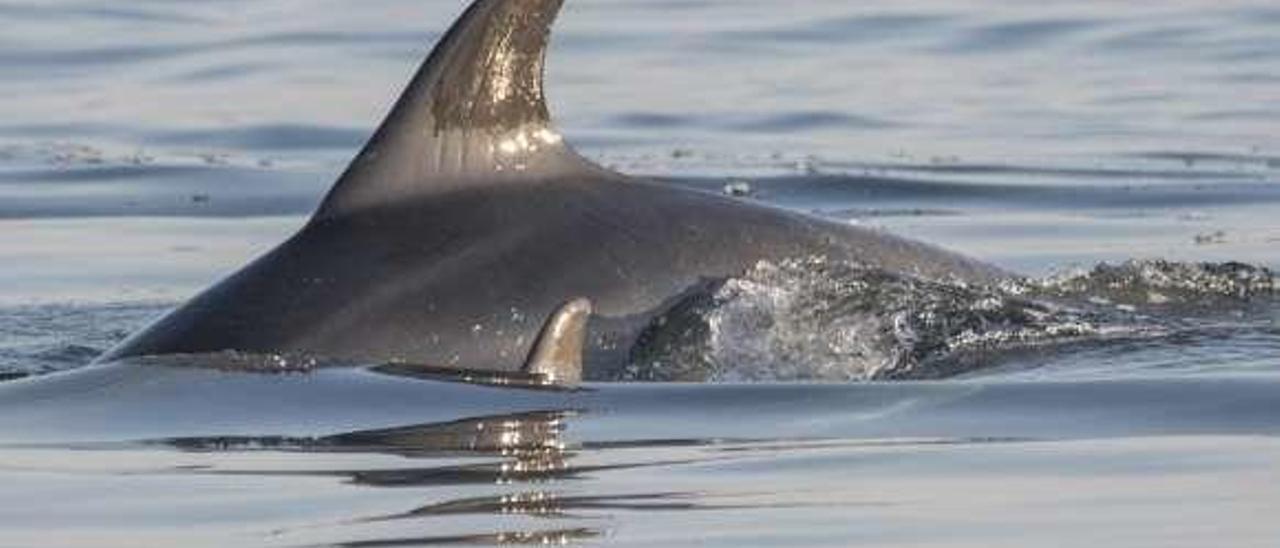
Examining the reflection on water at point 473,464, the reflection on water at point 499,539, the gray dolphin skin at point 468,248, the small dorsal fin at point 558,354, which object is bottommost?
the reflection on water at point 499,539

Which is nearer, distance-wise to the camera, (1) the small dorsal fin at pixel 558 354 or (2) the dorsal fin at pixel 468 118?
(1) the small dorsal fin at pixel 558 354

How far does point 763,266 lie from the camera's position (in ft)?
29.5

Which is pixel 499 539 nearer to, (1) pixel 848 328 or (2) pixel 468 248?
(2) pixel 468 248

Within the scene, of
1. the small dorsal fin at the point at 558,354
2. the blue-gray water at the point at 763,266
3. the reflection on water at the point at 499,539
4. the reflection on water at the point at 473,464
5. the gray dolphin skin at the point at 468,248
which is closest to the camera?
the reflection on water at the point at 499,539

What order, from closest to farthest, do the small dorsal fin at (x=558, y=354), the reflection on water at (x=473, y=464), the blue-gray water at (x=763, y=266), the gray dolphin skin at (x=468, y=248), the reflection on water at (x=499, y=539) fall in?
the reflection on water at (x=499, y=539)
the reflection on water at (x=473, y=464)
the blue-gray water at (x=763, y=266)
the small dorsal fin at (x=558, y=354)
the gray dolphin skin at (x=468, y=248)

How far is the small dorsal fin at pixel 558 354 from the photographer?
8.19 metres

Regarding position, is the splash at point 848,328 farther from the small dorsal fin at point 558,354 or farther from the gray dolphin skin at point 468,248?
the small dorsal fin at point 558,354

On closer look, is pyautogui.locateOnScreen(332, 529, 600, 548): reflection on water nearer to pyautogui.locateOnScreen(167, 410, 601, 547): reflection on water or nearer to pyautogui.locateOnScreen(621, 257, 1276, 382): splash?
pyautogui.locateOnScreen(167, 410, 601, 547): reflection on water

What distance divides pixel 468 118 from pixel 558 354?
2.70ft

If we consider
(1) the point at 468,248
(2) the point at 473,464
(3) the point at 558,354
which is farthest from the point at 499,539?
(1) the point at 468,248

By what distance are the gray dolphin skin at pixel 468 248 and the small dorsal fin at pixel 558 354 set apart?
297mm

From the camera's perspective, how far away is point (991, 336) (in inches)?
353

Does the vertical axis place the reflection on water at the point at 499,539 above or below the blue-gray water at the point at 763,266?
below

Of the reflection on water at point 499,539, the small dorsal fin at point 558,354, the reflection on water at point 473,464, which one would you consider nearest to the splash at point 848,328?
the small dorsal fin at point 558,354
